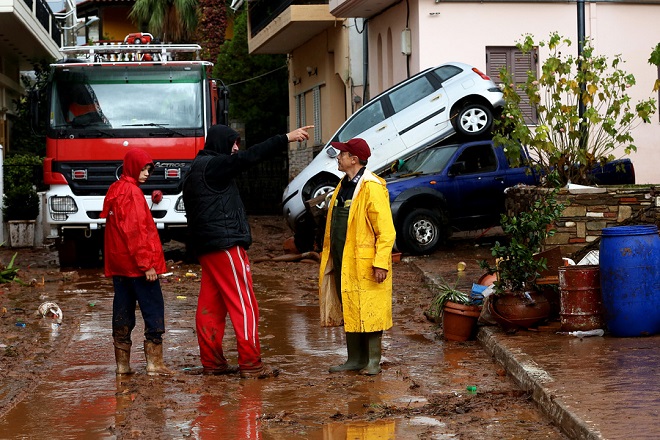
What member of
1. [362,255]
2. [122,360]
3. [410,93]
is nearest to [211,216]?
[362,255]

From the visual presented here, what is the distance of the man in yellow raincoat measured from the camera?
27.7 feet

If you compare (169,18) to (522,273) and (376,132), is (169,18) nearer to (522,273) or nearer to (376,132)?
(376,132)

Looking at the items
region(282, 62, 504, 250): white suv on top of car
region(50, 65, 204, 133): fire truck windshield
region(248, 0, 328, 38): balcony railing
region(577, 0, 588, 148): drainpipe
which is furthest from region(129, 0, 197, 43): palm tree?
region(577, 0, 588, 148): drainpipe

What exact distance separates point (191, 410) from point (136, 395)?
68 cm

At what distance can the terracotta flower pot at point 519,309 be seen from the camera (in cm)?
968

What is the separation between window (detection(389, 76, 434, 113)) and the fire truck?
10.8 feet

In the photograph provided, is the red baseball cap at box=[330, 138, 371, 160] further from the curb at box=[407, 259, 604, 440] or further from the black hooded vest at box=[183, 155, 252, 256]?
the curb at box=[407, 259, 604, 440]

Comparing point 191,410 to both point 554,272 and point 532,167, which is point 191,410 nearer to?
point 554,272

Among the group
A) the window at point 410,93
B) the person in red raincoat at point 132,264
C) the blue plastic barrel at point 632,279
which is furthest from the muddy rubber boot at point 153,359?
the window at point 410,93

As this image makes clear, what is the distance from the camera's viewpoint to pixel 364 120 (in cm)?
1925

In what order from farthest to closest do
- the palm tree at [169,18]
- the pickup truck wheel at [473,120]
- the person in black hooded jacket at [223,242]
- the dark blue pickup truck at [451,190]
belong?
the palm tree at [169,18] → the pickup truck wheel at [473,120] → the dark blue pickup truck at [451,190] → the person in black hooded jacket at [223,242]

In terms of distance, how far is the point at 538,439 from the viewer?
6.46 m

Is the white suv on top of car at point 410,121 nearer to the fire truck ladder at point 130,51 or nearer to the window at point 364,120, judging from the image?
the window at point 364,120

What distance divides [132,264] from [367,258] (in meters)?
1.82
